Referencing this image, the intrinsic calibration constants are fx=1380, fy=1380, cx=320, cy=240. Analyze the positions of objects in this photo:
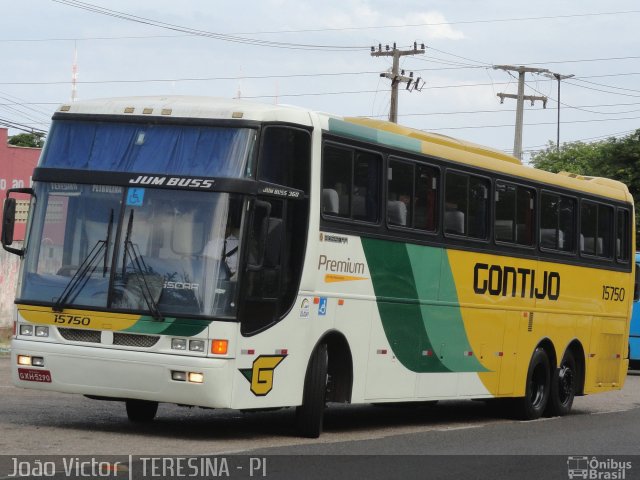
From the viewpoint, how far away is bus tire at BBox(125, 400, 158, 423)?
14758mm

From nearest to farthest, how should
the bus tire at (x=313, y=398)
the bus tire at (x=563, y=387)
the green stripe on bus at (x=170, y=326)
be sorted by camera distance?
the green stripe on bus at (x=170, y=326), the bus tire at (x=313, y=398), the bus tire at (x=563, y=387)

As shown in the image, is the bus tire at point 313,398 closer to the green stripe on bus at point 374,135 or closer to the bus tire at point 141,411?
the bus tire at point 141,411

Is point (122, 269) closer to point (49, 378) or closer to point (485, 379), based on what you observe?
point (49, 378)

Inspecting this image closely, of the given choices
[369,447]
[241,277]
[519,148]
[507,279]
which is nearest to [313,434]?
[369,447]

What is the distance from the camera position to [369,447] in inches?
524

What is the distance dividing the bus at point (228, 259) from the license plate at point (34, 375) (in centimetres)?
1

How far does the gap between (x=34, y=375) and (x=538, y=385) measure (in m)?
8.70

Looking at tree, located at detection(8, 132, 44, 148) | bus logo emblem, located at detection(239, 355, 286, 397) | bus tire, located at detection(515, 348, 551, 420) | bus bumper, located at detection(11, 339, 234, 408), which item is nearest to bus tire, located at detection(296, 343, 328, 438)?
bus logo emblem, located at detection(239, 355, 286, 397)

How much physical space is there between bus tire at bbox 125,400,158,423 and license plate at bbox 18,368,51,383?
5.57 feet

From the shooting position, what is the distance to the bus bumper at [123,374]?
1263 centimetres

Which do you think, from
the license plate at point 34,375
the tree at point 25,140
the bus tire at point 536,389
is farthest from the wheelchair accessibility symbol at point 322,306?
the tree at point 25,140

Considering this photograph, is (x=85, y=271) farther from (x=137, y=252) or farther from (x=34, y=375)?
(x=34, y=375)

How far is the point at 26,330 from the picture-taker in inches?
526

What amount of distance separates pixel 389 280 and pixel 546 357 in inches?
195
